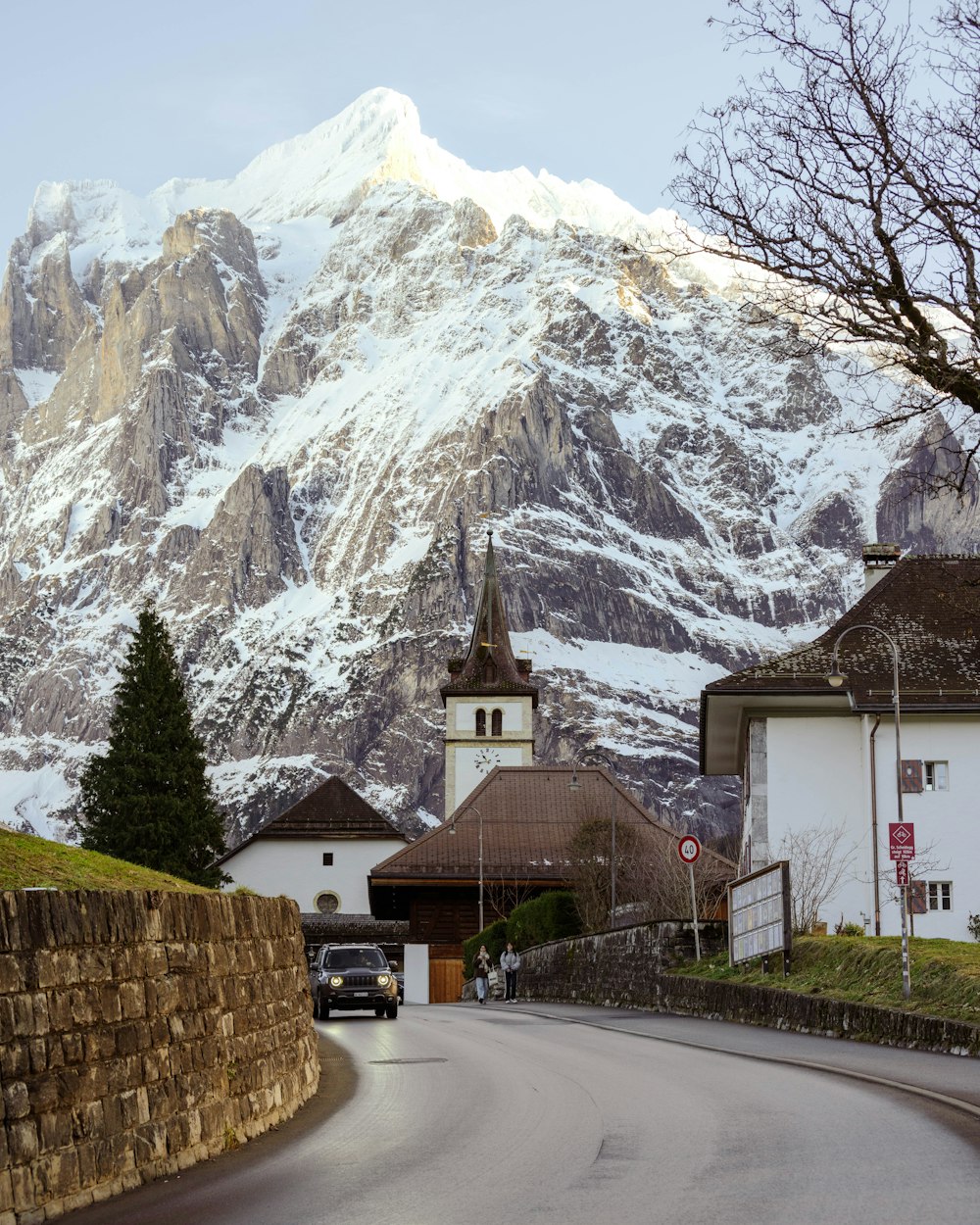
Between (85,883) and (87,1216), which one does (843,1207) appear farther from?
(85,883)

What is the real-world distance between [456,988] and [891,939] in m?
45.2

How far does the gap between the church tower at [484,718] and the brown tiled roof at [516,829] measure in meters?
46.7

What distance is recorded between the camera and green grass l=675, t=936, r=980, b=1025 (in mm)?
18672

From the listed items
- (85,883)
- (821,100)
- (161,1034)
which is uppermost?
(821,100)

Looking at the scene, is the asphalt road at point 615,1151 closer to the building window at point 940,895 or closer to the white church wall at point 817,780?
the building window at point 940,895

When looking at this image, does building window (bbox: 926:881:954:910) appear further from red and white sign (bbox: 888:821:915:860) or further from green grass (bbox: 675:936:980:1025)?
red and white sign (bbox: 888:821:915:860)

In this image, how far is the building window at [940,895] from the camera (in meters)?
40.3

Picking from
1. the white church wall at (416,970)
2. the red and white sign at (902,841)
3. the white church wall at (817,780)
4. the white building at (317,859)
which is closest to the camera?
the red and white sign at (902,841)

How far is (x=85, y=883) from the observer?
11844 mm

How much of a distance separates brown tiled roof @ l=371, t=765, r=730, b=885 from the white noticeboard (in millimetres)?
34810

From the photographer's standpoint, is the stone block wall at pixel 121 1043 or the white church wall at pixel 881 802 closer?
the stone block wall at pixel 121 1043

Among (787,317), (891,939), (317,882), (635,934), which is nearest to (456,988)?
(317,882)

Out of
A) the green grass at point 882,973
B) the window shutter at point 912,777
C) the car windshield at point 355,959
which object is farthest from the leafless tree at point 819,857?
the green grass at point 882,973

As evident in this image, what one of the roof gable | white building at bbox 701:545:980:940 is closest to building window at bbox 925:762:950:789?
white building at bbox 701:545:980:940
